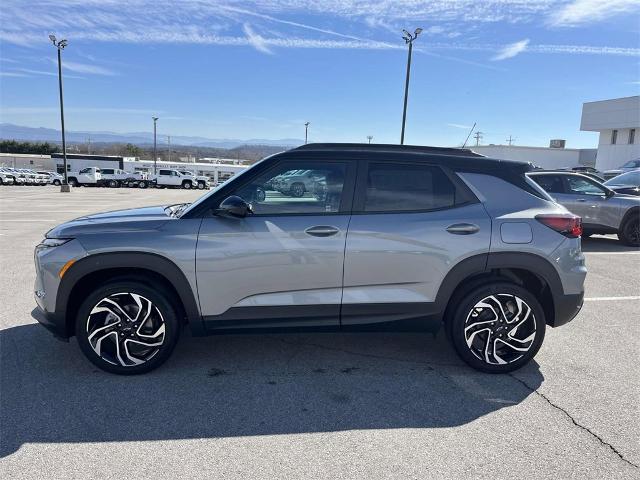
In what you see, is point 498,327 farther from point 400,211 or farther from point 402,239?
point 400,211

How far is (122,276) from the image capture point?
342 cm

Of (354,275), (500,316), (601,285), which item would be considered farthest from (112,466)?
(601,285)

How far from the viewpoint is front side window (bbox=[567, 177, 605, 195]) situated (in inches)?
373

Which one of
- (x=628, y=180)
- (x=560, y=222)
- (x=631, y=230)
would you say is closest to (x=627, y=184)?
(x=628, y=180)

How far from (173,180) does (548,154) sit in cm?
4225

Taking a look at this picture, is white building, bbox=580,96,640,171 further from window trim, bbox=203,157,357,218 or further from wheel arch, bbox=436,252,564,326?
window trim, bbox=203,157,357,218

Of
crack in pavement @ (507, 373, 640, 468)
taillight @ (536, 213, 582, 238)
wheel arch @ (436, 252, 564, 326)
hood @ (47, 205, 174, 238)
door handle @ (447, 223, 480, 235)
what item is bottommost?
crack in pavement @ (507, 373, 640, 468)

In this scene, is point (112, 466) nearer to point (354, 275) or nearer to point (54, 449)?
point (54, 449)

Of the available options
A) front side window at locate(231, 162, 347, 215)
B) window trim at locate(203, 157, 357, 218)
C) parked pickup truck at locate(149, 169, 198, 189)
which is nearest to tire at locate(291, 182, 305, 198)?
front side window at locate(231, 162, 347, 215)

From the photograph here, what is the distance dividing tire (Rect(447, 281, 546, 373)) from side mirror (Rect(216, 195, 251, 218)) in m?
1.84

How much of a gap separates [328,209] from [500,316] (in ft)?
5.31

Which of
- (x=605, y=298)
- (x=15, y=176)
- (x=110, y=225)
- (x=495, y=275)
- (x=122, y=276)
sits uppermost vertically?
(x=110, y=225)

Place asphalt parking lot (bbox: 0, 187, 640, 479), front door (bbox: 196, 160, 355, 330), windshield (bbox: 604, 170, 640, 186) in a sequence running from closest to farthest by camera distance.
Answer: asphalt parking lot (bbox: 0, 187, 640, 479) → front door (bbox: 196, 160, 355, 330) → windshield (bbox: 604, 170, 640, 186)

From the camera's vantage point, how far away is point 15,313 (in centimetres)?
476
